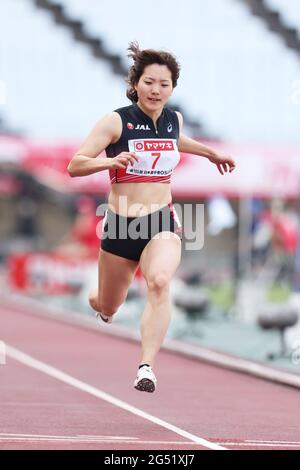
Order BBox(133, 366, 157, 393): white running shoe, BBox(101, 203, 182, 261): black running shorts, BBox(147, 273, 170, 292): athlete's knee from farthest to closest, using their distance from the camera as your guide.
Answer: BBox(101, 203, 182, 261): black running shorts
BBox(147, 273, 170, 292): athlete's knee
BBox(133, 366, 157, 393): white running shoe

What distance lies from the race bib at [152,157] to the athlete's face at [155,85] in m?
0.24

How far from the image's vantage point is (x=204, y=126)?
137 feet

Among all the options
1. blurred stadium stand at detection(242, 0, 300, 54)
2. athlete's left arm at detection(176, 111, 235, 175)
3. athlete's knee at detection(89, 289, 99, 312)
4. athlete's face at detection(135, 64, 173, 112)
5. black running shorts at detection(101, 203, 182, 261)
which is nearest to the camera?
athlete's face at detection(135, 64, 173, 112)

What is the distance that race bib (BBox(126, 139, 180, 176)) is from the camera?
995 cm

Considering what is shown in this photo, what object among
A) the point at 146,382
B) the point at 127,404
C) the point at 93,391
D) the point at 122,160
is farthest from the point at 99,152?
the point at 93,391

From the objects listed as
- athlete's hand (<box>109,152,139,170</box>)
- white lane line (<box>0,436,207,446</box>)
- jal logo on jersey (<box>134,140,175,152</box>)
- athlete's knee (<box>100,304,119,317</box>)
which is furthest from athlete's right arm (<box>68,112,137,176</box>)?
white lane line (<box>0,436,207,446</box>)

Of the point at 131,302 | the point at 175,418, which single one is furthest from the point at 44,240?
Answer: the point at 175,418

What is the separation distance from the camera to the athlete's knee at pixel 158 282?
977cm

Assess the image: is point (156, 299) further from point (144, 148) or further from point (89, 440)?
point (89, 440)

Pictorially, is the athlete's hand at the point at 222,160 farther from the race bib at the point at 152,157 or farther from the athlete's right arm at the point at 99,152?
the athlete's right arm at the point at 99,152

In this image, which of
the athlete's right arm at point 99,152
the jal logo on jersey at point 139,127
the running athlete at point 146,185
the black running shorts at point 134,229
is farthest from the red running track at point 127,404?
the jal logo on jersey at point 139,127

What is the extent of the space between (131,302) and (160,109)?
1630 centimetres

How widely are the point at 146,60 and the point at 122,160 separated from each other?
1.00 m

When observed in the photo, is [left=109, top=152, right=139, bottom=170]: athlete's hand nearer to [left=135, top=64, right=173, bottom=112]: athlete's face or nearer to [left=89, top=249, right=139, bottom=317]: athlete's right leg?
[left=135, top=64, right=173, bottom=112]: athlete's face
